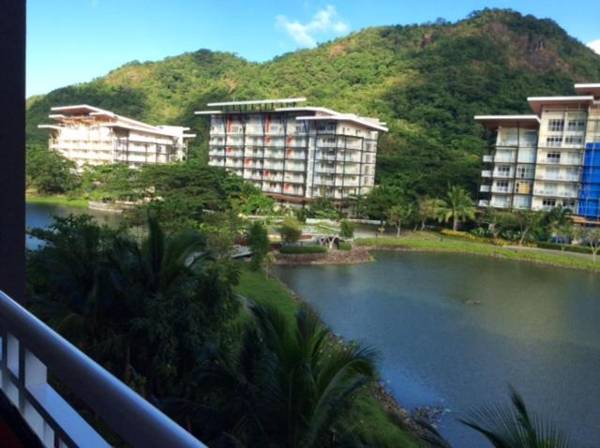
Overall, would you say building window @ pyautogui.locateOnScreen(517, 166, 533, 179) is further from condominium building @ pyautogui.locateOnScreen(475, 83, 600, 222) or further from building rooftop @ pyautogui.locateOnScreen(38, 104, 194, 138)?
building rooftop @ pyautogui.locateOnScreen(38, 104, 194, 138)

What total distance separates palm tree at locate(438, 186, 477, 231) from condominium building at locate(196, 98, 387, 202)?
293 inches

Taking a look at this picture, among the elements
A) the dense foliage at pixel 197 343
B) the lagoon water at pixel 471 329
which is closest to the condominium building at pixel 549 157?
the lagoon water at pixel 471 329

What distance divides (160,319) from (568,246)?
1023 inches

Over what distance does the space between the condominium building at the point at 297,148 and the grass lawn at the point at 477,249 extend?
10.0 metres

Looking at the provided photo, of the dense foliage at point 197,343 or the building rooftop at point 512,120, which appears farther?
the building rooftop at point 512,120

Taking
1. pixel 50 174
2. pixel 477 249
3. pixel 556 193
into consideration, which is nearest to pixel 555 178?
pixel 556 193

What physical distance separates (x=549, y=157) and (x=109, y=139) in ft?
110

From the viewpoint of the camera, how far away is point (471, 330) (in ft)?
45.1

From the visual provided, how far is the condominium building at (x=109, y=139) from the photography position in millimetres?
45844

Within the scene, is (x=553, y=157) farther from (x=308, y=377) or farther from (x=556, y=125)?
(x=308, y=377)

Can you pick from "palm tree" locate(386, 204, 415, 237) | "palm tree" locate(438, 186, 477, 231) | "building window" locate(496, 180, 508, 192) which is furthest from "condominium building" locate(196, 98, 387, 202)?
"building window" locate(496, 180, 508, 192)

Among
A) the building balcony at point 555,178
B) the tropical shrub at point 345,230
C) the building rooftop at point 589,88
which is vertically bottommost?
the tropical shrub at point 345,230

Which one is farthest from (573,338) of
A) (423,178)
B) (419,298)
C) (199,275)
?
(423,178)

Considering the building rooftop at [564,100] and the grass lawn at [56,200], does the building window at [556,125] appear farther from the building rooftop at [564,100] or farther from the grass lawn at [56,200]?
the grass lawn at [56,200]
